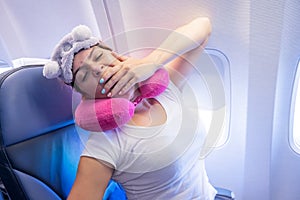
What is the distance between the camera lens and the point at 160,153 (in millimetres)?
725

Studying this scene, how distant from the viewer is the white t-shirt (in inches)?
27.5

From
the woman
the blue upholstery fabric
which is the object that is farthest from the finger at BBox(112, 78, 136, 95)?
the blue upholstery fabric

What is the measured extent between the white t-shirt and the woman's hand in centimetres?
11

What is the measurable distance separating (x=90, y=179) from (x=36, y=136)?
0.25m

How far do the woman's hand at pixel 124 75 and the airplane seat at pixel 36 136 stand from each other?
196 millimetres

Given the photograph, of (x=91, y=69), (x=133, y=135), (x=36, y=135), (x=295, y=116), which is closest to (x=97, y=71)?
(x=91, y=69)

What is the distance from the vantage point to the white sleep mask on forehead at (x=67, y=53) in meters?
0.67

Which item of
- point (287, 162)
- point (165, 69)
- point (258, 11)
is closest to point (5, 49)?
point (165, 69)

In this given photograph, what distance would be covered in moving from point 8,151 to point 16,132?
0.18ft

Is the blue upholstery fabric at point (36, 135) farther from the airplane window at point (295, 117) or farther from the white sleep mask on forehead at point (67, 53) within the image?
the airplane window at point (295, 117)

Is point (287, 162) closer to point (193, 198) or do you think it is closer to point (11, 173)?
point (193, 198)

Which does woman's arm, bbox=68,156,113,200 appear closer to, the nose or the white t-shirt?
the white t-shirt

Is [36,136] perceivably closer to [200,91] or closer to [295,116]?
[200,91]

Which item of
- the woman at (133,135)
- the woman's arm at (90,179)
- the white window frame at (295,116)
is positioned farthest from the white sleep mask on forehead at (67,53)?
the white window frame at (295,116)
